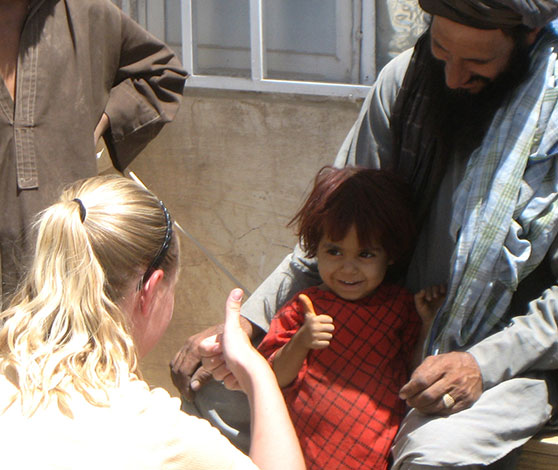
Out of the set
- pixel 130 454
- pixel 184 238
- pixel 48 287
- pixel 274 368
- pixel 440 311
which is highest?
pixel 48 287

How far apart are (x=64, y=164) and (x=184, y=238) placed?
4.06 feet

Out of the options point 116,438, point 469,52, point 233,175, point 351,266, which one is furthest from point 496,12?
point 233,175

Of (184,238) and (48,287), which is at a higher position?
(48,287)

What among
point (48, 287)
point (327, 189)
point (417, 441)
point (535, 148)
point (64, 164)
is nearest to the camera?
point (48, 287)

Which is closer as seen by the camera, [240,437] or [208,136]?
[240,437]

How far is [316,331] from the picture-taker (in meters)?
2.63

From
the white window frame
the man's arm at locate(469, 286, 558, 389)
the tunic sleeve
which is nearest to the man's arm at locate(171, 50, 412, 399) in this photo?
the man's arm at locate(469, 286, 558, 389)

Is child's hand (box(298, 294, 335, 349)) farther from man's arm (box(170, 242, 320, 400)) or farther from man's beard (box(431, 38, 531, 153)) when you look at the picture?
man's beard (box(431, 38, 531, 153))

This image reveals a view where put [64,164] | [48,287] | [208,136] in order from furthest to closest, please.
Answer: [208,136], [64,164], [48,287]

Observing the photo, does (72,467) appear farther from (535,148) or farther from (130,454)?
(535,148)

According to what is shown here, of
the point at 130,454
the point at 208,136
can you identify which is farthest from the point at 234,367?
the point at 208,136

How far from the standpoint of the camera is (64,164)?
10.4 feet

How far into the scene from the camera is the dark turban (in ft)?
8.24

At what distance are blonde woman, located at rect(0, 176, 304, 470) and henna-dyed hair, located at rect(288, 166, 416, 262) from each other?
2.55 feet
